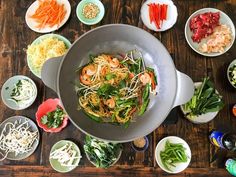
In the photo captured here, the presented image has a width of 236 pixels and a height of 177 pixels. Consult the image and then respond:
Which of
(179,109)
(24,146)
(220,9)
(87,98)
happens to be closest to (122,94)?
(87,98)

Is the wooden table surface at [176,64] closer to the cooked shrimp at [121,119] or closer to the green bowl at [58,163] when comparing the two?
the green bowl at [58,163]

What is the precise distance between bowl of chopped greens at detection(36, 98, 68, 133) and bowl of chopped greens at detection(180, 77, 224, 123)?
0.63m

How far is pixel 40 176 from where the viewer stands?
172cm

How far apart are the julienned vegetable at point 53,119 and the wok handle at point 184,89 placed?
620 mm

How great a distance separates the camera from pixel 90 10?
1849 mm

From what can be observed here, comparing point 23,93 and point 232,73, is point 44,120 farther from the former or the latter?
point 232,73

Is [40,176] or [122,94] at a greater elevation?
[122,94]

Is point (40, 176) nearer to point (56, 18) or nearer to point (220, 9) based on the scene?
point (56, 18)

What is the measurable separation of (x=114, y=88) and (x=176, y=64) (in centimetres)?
44

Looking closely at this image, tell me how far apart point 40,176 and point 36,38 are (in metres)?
0.76

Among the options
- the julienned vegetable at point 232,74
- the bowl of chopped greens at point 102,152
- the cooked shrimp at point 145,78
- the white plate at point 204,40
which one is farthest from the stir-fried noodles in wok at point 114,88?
the julienned vegetable at point 232,74

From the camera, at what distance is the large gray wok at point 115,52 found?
1456 millimetres

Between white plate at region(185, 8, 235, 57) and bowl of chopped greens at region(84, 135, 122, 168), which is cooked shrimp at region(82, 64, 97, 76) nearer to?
bowl of chopped greens at region(84, 135, 122, 168)

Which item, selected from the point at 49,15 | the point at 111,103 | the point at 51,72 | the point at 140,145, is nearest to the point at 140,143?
the point at 140,145
